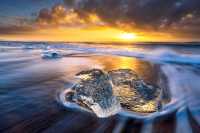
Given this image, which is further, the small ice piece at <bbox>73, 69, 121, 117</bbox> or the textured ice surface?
the textured ice surface

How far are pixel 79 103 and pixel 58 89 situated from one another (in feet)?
3.40

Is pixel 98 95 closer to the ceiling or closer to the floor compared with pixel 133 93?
closer to the ceiling

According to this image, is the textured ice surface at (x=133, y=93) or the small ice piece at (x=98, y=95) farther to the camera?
the textured ice surface at (x=133, y=93)

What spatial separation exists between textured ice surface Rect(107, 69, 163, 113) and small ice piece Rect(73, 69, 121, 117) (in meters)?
0.37

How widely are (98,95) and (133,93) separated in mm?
903

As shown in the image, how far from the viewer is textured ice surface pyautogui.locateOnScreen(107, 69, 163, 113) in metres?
1.82

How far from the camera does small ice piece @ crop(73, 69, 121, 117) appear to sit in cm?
156

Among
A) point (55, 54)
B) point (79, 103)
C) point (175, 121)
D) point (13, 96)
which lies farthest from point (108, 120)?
point (55, 54)

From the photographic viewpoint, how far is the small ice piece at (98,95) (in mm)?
1562

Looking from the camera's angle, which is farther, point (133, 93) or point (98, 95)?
point (133, 93)

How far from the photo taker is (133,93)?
210 centimetres

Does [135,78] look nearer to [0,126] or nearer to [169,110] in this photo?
[169,110]

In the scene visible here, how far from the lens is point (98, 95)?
5.15 feet

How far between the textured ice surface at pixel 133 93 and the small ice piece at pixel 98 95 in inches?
14.5
